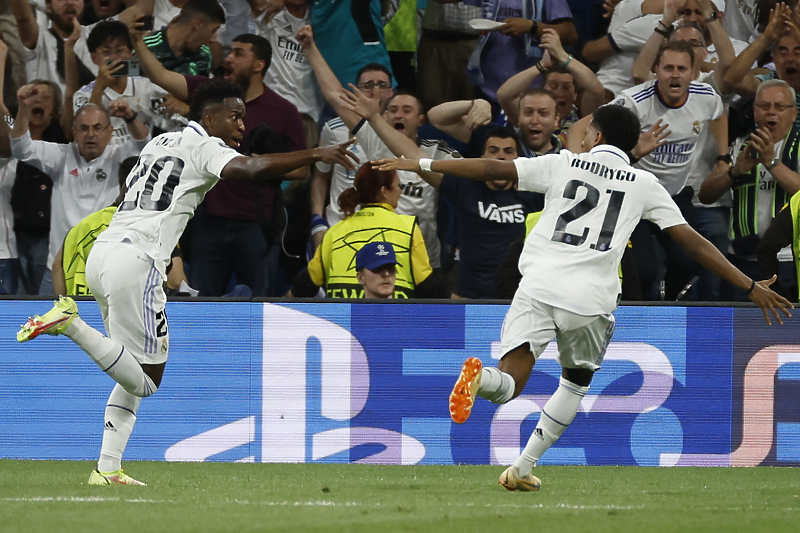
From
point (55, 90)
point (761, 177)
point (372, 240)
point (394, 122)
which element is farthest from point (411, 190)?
point (55, 90)

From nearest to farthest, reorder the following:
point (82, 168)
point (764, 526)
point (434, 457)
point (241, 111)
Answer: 1. point (764, 526)
2. point (241, 111)
3. point (434, 457)
4. point (82, 168)

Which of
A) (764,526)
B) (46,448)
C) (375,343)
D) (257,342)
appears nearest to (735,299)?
(375,343)

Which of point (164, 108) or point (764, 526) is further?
point (164, 108)

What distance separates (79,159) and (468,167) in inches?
181

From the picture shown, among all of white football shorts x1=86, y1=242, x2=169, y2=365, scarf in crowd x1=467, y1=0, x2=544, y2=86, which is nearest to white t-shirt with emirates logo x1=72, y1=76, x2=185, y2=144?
scarf in crowd x1=467, y1=0, x2=544, y2=86

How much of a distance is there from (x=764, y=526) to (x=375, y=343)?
141 inches

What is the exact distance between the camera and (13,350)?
757 centimetres

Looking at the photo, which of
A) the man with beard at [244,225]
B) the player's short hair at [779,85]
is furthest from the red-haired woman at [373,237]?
the player's short hair at [779,85]

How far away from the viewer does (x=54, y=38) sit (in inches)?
365

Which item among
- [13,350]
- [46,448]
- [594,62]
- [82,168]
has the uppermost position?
[594,62]

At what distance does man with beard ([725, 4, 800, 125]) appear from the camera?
28.3ft

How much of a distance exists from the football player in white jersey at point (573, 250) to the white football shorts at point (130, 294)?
141cm

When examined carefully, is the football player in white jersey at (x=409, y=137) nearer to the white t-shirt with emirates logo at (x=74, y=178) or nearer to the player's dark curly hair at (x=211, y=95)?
the white t-shirt with emirates logo at (x=74, y=178)

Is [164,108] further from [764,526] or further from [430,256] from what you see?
[764,526]
